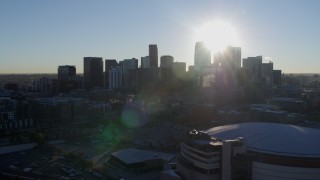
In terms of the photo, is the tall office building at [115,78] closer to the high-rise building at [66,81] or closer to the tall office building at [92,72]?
the tall office building at [92,72]

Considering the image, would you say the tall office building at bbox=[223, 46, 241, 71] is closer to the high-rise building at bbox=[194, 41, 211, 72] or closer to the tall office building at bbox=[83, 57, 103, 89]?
the high-rise building at bbox=[194, 41, 211, 72]

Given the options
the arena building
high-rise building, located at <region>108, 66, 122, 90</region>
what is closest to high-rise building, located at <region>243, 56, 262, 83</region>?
high-rise building, located at <region>108, 66, 122, 90</region>

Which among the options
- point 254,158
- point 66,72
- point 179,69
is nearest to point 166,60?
point 179,69

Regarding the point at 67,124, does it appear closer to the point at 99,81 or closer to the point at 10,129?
the point at 10,129

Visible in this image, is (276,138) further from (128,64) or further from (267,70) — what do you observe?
(267,70)

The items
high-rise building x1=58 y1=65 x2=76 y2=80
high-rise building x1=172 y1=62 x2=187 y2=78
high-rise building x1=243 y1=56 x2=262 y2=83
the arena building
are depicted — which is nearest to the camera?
the arena building

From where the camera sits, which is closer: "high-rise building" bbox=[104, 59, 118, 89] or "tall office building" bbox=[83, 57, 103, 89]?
"tall office building" bbox=[83, 57, 103, 89]

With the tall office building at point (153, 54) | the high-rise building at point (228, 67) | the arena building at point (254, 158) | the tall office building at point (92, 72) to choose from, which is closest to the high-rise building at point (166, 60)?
the tall office building at point (153, 54)
